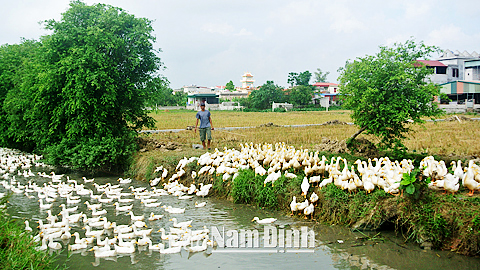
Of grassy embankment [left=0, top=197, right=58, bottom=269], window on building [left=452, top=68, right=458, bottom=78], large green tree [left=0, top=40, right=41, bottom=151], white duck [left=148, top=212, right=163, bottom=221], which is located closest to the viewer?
grassy embankment [left=0, top=197, right=58, bottom=269]

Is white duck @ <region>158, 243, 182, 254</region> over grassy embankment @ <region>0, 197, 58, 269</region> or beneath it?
beneath

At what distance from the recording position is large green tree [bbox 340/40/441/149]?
9.34 metres

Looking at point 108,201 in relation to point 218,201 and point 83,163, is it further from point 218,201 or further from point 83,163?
point 83,163

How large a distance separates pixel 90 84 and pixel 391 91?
9.73m

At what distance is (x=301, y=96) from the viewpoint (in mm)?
56562

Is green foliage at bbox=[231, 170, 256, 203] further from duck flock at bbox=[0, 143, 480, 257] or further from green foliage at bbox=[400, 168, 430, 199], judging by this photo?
green foliage at bbox=[400, 168, 430, 199]

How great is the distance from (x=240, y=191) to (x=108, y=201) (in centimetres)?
339

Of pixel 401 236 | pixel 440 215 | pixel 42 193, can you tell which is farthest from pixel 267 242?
pixel 42 193

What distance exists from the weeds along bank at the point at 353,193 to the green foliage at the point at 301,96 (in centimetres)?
4739

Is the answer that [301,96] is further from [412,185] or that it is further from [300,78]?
[412,185]

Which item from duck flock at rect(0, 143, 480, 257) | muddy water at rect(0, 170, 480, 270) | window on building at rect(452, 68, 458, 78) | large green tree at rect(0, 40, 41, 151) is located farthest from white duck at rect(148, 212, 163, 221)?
window on building at rect(452, 68, 458, 78)

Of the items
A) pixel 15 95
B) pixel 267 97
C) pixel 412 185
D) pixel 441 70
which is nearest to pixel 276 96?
pixel 267 97

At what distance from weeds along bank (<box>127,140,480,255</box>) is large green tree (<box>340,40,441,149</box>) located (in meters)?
1.15

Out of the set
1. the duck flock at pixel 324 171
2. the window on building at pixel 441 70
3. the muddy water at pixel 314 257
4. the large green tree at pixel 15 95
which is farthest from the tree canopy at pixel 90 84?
the window on building at pixel 441 70
